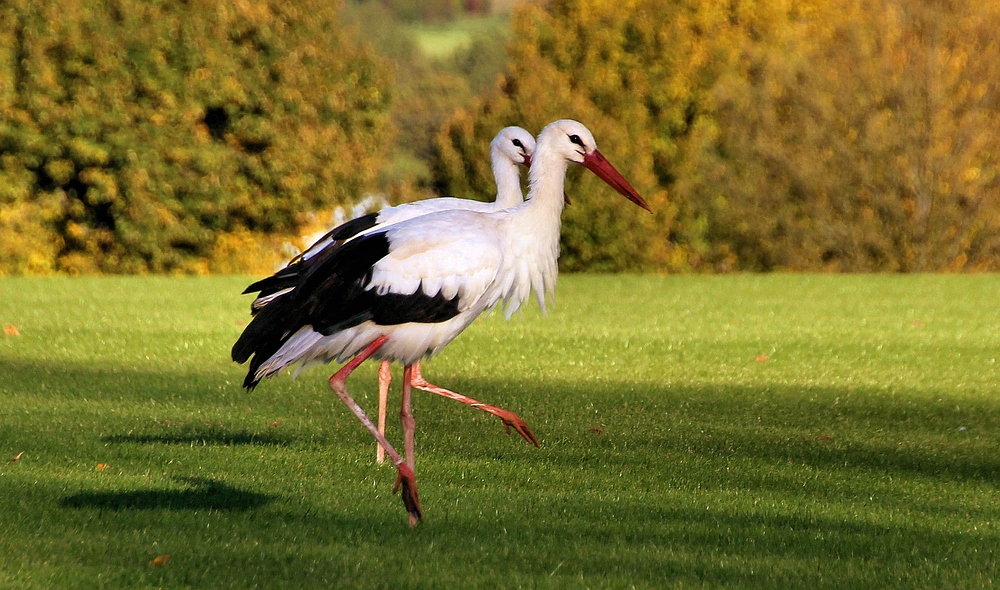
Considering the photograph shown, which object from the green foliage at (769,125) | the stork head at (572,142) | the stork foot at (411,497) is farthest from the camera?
the green foliage at (769,125)

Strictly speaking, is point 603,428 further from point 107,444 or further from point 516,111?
point 516,111

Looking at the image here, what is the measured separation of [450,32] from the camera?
88.2 metres

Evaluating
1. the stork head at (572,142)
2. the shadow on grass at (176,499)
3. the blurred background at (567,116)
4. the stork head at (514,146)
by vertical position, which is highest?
the stork head at (572,142)

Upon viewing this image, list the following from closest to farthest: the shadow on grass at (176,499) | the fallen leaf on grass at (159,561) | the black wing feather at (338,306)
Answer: the fallen leaf on grass at (159,561), the shadow on grass at (176,499), the black wing feather at (338,306)

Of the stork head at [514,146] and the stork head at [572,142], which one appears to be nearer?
the stork head at [572,142]

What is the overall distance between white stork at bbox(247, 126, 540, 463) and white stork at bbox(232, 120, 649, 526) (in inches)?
14.2

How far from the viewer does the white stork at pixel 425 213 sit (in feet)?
24.5

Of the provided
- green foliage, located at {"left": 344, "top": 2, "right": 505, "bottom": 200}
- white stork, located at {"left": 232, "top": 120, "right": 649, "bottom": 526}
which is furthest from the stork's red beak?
green foliage, located at {"left": 344, "top": 2, "right": 505, "bottom": 200}

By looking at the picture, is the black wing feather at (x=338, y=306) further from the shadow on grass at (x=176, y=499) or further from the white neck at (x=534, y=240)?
the shadow on grass at (x=176, y=499)

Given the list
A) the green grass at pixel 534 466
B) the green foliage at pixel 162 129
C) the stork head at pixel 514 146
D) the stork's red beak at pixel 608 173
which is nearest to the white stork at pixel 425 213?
the stork head at pixel 514 146

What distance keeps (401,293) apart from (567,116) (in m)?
26.4

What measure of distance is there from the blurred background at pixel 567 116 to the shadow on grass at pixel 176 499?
25374 mm

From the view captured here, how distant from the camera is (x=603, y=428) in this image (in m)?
9.36

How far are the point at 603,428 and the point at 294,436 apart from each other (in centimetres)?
198
